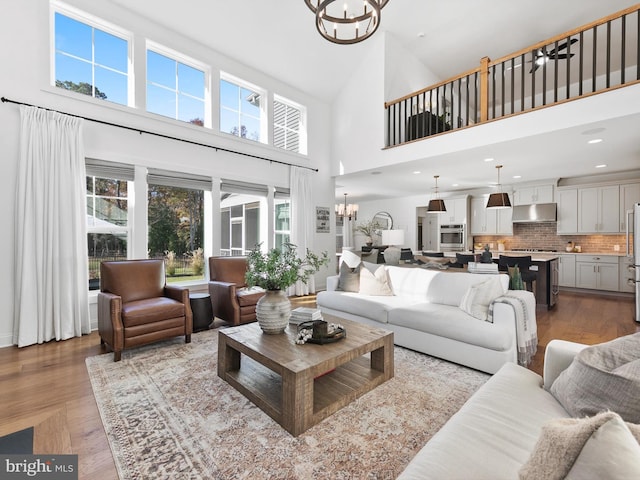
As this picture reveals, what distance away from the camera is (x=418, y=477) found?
0.97m

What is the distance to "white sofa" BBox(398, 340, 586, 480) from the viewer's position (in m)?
1.01

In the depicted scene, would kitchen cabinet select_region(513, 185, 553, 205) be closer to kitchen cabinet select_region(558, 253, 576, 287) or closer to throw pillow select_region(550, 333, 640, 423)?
kitchen cabinet select_region(558, 253, 576, 287)

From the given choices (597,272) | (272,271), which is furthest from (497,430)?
(597,272)

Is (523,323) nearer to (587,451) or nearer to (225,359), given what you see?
(587,451)

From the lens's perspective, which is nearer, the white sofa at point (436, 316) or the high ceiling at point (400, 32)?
the white sofa at point (436, 316)

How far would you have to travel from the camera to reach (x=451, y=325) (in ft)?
9.02

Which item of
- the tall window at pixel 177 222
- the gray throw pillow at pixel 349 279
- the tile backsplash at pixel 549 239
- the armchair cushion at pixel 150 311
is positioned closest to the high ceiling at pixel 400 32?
the tile backsplash at pixel 549 239

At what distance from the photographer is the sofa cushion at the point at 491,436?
100cm

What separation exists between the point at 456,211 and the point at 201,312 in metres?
7.07

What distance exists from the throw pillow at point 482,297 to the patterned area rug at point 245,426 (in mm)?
508

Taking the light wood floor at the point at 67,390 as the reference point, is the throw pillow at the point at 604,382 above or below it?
above

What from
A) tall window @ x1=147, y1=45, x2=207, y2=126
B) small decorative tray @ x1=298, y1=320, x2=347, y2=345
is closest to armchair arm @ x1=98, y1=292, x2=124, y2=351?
small decorative tray @ x1=298, y1=320, x2=347, y2=345

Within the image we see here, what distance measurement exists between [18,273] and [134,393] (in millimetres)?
2231

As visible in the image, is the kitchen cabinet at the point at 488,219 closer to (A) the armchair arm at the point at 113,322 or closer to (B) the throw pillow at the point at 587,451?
(B) the throw pillow at the point at 587,451
